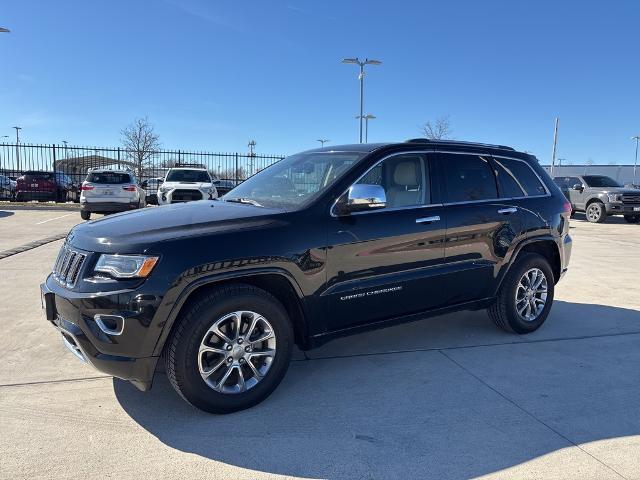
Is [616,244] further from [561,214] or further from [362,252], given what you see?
[362,252]

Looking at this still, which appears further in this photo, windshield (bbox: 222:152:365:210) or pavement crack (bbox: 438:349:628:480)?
windshield (bbox: 222:152:365:210)

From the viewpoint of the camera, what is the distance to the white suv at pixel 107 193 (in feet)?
47.8

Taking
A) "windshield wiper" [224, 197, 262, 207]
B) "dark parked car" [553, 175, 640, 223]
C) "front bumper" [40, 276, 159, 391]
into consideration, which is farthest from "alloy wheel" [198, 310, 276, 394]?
"dark parked car" [553, 175, 640, 223]

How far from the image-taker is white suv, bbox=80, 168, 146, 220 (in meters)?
14.6

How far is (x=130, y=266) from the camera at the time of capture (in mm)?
2932

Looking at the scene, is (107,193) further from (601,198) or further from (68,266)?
(601,198)

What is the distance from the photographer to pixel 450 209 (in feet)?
13.9

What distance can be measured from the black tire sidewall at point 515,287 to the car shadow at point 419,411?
6.8 inches

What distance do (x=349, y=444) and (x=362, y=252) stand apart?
1325 millimetres

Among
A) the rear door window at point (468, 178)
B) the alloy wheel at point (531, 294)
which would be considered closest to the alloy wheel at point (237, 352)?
the rear door window at point (468, 178)

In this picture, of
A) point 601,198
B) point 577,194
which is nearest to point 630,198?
point 601,198

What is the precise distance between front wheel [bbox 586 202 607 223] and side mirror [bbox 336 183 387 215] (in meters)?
17.5

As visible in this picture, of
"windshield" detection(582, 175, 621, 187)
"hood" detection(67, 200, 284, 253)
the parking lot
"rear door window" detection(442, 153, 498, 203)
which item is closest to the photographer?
the parking lot

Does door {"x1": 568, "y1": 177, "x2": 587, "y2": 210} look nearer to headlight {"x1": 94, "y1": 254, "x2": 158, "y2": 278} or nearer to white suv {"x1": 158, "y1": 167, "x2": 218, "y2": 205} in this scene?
white suv {"x1": 158, "y1": 167, "x2": 218, "y2": 205}
